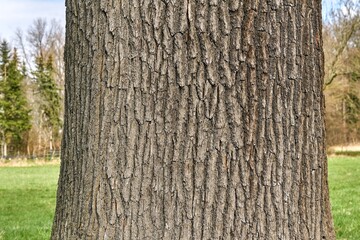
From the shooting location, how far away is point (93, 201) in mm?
1939

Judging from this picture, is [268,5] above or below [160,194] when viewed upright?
above

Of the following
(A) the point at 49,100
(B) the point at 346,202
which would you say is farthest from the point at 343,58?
(A) the point at 49,100

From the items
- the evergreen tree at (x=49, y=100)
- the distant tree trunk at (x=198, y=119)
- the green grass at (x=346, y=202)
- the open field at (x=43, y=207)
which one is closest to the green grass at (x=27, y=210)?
the open field at (x=43, y=207)

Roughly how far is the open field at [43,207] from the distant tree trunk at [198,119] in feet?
13.4

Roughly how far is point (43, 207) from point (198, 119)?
962 centimetres

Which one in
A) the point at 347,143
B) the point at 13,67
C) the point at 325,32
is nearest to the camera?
the point at 325,32

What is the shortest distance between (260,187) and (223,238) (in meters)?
0.25

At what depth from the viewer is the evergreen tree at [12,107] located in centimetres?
4091

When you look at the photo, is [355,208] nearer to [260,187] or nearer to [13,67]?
[260,187]

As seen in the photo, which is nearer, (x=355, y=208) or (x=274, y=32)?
(x=274, y=32)

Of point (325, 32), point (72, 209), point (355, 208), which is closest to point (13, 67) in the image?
point (325, 32)

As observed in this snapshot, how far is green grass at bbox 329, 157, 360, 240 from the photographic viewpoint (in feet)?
19.4

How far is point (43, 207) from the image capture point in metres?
10.7

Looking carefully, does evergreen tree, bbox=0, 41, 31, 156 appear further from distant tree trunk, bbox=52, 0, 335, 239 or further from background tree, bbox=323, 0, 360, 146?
distant tree trunk, bbox=52, 0, 335, 239
